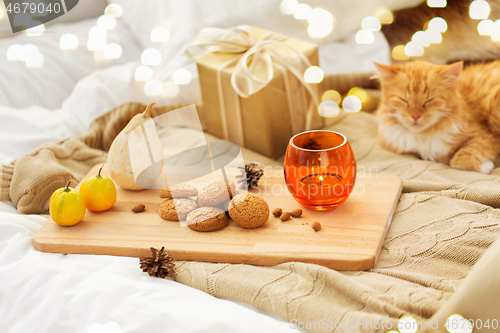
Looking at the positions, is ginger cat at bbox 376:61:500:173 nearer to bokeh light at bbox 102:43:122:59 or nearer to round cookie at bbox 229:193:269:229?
round cookie at bbox 229:193:269:229

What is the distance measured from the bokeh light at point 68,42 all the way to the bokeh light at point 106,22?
5.8 inches

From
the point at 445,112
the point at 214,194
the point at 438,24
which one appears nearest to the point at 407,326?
the point at 214,194

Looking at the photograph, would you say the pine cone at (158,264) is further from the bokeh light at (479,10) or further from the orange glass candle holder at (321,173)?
the bokeh light at (479,10)

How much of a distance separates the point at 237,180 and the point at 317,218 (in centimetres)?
21

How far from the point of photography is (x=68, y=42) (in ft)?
4.63

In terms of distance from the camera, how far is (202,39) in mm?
1263

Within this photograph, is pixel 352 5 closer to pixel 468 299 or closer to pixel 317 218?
pixel 317 218

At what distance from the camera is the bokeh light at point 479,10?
3.96ft

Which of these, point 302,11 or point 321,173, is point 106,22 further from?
point 321,173

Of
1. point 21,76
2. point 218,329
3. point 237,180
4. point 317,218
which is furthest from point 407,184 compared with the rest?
point 21,76

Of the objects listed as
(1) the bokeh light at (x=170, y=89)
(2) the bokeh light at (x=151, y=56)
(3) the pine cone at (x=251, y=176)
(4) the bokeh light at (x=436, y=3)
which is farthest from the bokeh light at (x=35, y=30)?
(4) the bokeh light at (x=436, y=3)

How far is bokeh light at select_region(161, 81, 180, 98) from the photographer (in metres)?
1.37

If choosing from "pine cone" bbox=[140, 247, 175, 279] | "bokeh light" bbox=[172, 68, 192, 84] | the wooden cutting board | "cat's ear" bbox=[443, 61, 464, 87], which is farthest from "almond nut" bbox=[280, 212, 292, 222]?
"bokeh light" bbox=[172, 68, 192, 84]

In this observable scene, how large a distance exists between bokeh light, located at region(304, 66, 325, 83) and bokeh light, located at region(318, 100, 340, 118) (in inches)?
4.2
